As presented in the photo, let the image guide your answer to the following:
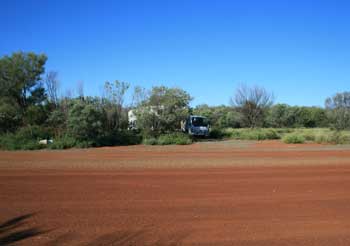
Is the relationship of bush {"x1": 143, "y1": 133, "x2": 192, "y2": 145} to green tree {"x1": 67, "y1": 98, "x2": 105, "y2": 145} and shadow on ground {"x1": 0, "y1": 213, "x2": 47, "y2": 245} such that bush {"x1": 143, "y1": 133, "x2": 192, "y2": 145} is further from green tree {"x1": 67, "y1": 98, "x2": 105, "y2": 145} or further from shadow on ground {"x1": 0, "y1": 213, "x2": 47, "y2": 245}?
shadow on ground {"x1": 0, "y1": 213, "x2": 47, "y2": 245}

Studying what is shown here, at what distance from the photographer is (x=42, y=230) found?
539cm

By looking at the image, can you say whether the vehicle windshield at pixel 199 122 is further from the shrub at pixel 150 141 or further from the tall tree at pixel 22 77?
the tall tree at pixel 22 77

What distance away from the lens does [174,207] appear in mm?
6949

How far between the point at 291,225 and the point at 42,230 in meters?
4.28

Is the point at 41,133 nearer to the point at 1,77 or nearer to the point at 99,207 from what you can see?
the point at 1,77

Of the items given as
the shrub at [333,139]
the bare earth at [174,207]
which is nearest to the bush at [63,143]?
the bare earth at [174,207]

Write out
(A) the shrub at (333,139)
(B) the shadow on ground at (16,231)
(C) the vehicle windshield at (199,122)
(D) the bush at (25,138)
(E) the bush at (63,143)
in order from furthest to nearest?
(C) the vehicle windshield at (199,122)
(A) the shrub at (333,139)
(E) the bush at (63,143)
(D) the bush at (25,138)
(B) the shadow on ground at (16,231)

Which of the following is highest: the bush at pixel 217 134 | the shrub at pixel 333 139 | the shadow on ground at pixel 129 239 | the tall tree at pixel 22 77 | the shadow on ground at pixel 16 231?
the tall tree at pixel 22 77

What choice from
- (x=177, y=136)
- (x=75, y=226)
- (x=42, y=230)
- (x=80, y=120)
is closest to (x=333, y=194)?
(x=75, y=226)

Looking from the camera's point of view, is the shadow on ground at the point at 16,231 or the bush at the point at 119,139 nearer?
the shadow on ground at the point at 16,231

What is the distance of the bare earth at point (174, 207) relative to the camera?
517 centimetres

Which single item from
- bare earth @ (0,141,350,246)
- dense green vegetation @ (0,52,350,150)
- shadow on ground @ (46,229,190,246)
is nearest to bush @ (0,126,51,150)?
dense green vegetation @ (0,52,350,150)

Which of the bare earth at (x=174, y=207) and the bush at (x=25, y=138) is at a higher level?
the bush at (x=25, y=138)

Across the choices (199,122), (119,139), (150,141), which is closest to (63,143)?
(119,139)
